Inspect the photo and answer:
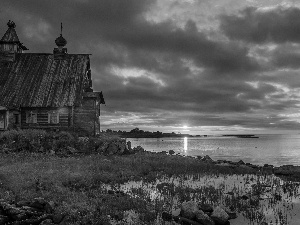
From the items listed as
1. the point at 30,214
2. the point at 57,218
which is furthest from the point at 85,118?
the point at 57,218

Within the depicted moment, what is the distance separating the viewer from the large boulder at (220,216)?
9785mm

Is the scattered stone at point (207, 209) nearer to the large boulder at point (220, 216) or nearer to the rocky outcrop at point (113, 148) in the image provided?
the large boulder at point (220, 216)

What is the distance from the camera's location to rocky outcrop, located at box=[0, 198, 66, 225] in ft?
28.9

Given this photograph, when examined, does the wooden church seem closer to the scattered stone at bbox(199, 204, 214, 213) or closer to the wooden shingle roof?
the wooden shingle roof

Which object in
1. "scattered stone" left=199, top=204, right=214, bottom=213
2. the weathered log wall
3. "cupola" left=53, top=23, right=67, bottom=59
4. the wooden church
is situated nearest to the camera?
"scattered stone" left=199, top=204, right=214, bottom=213

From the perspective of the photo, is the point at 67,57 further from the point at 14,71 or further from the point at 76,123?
the point at 76,123

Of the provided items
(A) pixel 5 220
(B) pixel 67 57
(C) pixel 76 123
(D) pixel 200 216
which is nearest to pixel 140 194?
(D) pixel 200 216

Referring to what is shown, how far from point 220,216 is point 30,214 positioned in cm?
626

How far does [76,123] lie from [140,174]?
55.0 feet

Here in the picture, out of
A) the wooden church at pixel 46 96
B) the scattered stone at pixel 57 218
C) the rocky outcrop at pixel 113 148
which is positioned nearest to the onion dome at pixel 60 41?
the wooden church at pixel 46 96

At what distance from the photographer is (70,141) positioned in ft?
92.3

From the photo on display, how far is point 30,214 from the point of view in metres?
9.20

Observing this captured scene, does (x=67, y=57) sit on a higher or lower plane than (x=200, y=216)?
higher

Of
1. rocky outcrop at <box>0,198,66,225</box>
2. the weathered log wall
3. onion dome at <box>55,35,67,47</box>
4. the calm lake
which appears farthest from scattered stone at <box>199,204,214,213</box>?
onion dome at <box>55,35,67,47</box>
